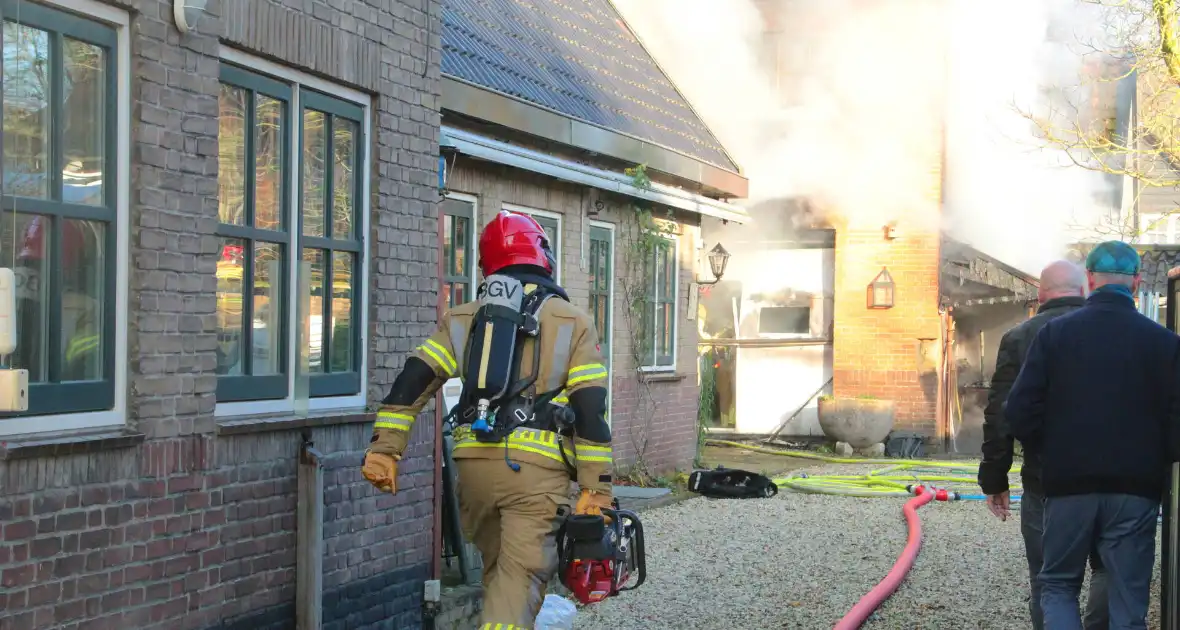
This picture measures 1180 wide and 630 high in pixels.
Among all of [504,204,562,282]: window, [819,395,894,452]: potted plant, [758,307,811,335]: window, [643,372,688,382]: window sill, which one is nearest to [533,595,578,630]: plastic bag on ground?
[504,204,562,282]: window

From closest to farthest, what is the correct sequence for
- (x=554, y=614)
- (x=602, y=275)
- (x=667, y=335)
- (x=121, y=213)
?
(x=121, y=213), (x=554, y=614), (x=602, y=275), (x=667, y=335)

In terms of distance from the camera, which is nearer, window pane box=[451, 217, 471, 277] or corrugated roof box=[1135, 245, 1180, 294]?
window pane box=[451, 217, 471, 277]

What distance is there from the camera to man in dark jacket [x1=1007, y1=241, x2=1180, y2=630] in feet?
16.9

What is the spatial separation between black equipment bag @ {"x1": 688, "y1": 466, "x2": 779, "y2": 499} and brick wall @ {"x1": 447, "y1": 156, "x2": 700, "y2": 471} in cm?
94

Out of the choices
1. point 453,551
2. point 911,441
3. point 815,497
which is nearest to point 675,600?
point 453,551

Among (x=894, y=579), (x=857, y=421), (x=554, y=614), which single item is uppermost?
(x=554, y=614)

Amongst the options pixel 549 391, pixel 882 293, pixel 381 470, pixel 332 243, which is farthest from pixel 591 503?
pixel 882 293

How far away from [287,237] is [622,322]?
7199mm

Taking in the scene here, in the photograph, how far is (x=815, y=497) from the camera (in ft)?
45.2

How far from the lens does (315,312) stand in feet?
21.2

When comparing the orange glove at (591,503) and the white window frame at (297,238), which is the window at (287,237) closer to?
the white window frame at (297,238)

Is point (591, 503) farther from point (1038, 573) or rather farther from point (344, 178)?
point (344, 178)

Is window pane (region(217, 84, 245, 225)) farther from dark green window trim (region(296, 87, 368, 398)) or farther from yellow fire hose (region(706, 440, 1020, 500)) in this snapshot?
yellow fire hose (region(706, 440, 1020, 500))

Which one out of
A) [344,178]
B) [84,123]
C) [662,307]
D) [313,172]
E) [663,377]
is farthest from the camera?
[662,307]
